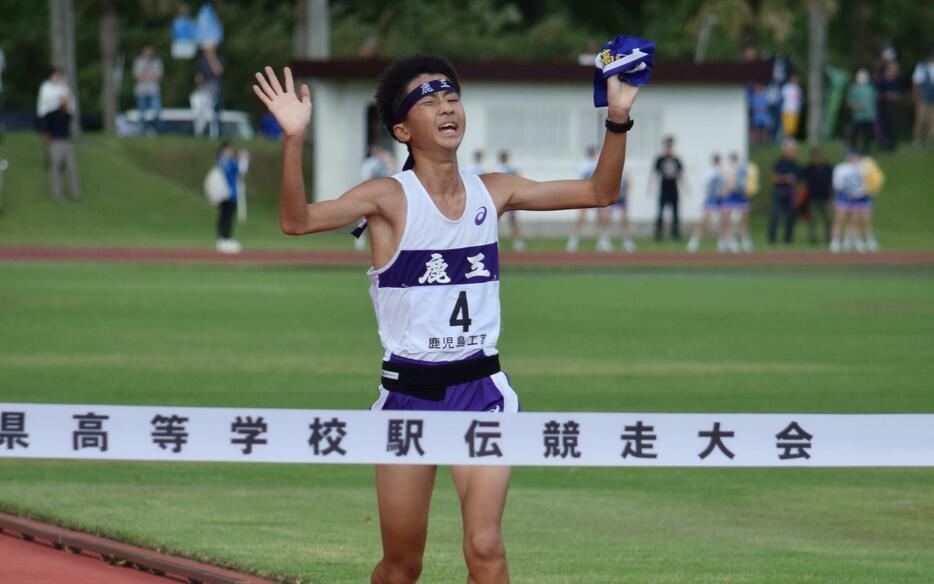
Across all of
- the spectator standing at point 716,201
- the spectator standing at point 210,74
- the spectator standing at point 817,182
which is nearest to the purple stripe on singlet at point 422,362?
the spectator standing at point 716,201

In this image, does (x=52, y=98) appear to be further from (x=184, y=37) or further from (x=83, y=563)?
(x=83, y=563)

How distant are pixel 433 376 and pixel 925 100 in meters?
42.1

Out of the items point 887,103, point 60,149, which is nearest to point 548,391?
point 60,149

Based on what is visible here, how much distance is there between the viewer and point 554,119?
4284 centimetres

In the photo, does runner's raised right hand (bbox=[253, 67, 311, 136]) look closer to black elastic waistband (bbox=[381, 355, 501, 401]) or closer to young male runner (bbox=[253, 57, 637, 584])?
young male runner (bbox=[253, 57, 637, 584])

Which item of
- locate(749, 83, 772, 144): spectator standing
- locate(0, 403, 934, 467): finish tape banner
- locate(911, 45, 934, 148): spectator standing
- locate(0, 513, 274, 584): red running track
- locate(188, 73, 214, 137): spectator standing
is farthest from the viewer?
locate(749, 83, 772, 144): spectator standing

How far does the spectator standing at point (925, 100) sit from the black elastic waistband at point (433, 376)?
41.1m

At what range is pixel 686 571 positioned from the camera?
8398mm

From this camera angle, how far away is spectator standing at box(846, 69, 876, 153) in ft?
146

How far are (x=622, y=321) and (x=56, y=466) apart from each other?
11.1 m

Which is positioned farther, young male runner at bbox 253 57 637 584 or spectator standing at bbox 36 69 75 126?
spectator standing at bbox 36 69 75 126

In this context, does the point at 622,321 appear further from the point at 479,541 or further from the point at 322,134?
the point at 322,134

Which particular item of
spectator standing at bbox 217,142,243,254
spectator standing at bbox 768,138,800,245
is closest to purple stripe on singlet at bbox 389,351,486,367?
spectator standing at bbox 217,142,243,254

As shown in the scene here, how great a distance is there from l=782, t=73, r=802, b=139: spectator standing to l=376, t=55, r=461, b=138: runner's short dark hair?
41.5 m
